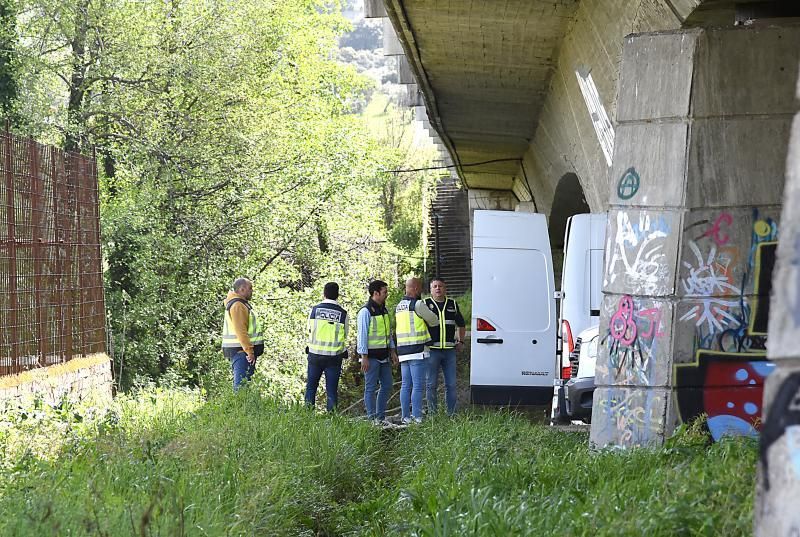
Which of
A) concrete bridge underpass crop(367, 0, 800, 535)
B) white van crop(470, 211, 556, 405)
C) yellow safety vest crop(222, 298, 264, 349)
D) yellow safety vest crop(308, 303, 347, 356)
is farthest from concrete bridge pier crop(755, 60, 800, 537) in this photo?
white van crop(470, 211, 556, 405)

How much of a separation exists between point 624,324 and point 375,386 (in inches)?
204

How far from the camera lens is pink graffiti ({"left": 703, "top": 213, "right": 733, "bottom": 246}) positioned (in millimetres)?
7402

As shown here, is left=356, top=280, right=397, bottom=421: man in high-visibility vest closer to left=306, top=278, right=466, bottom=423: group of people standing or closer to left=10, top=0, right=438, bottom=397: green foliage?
left=306, top=278, right=466, bottom=423: group of people standing

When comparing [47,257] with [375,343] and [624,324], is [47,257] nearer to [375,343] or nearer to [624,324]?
[375,343]

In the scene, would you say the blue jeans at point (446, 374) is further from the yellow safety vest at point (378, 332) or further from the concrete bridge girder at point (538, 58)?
the concrete bridge girder at point (538, 58)

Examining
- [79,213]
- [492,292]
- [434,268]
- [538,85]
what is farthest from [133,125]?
[434,268]

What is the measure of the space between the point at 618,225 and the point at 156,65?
44.5 ft

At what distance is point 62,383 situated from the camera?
11336 mm

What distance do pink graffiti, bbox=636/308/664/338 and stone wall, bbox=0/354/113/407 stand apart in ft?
18.9

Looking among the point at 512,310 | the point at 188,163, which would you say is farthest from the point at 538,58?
the point at 188,163

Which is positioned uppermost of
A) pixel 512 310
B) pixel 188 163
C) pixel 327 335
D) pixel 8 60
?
pixel 8 60

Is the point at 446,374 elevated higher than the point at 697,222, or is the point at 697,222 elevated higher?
the point at 697,222

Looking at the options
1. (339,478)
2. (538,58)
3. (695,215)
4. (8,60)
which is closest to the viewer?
(695,215)

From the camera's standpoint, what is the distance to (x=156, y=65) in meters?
19.4
